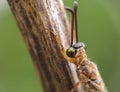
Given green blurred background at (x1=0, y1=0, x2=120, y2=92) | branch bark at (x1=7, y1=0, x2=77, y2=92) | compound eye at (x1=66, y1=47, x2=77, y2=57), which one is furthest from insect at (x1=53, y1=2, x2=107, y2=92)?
green blurred background at (x1=0, y1=0, x2=120, y2=92)

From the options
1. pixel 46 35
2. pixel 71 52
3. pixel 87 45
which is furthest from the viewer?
pixel 87 45

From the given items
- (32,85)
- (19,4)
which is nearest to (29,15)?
(19,4)

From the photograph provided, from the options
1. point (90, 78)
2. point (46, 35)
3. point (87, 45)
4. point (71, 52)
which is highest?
point (46, 35)

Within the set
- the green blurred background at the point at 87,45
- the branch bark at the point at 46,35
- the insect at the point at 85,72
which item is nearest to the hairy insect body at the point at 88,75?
the insect at the point at 85,72

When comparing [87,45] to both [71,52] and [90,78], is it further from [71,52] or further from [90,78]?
[71,52]

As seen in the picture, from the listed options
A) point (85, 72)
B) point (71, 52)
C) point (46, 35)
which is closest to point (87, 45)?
point (85, 72)

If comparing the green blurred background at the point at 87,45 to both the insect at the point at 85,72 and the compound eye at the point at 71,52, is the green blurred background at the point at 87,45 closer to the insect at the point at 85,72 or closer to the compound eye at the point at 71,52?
the insect at the point at 85,72
